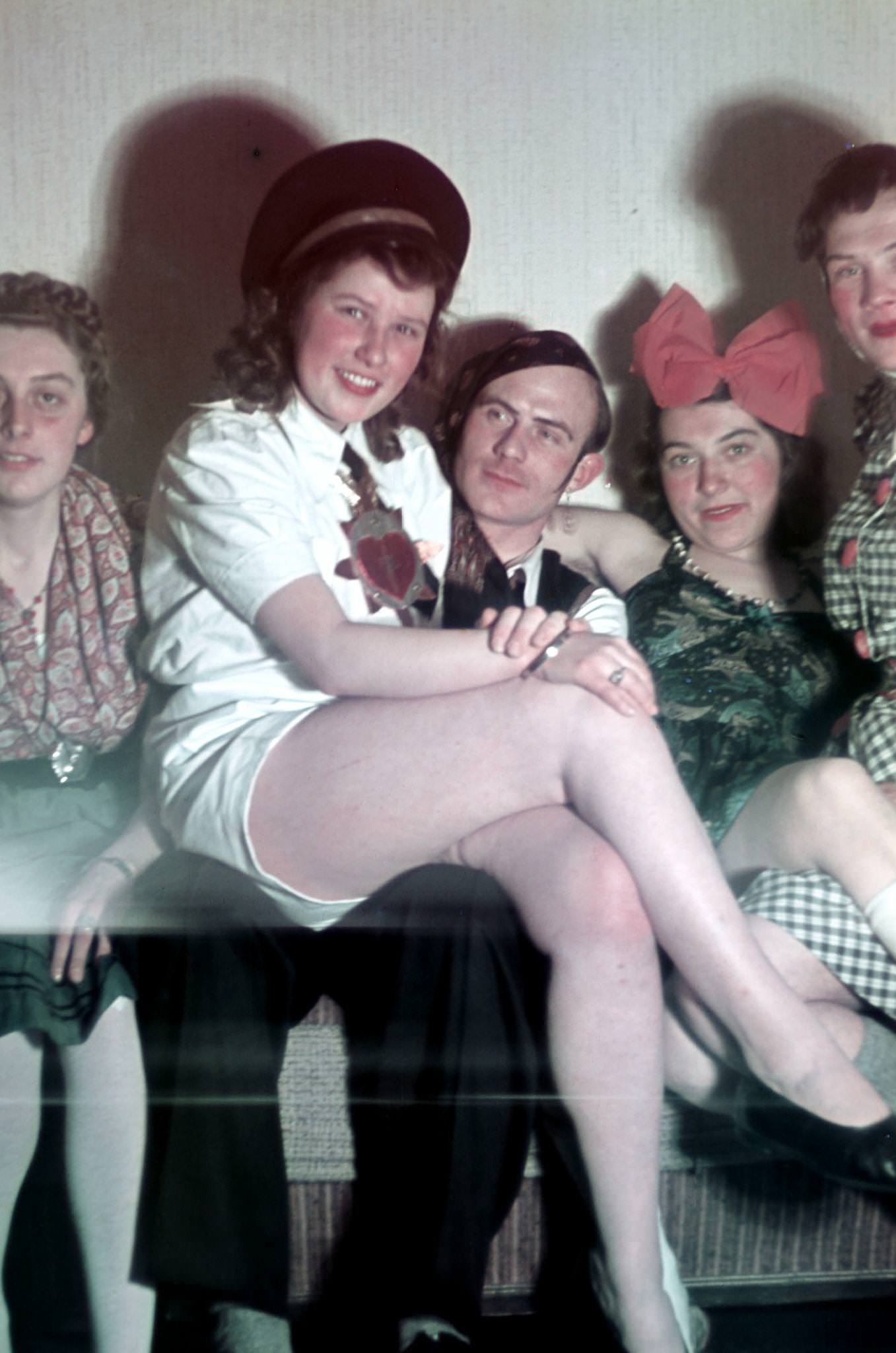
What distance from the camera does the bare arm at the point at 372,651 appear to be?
0.79m

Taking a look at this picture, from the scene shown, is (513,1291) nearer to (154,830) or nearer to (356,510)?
(154,830)

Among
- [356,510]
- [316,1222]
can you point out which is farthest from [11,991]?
[356,510]

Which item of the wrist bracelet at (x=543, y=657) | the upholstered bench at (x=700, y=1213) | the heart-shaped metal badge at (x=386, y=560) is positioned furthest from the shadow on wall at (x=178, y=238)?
the upholstered bench at (x=700, y=1213)

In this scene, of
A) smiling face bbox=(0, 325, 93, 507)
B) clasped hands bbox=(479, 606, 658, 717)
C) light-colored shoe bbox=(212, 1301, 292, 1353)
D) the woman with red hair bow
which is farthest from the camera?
the woman with red hair bow

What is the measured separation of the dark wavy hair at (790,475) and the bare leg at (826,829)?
0.30m

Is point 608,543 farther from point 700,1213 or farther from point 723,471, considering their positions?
point 700,1213

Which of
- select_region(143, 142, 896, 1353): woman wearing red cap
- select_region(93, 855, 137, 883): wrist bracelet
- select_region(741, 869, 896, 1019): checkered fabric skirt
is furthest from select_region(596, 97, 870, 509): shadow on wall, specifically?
select_region(93, 855, 137, 883): wrist bracelet

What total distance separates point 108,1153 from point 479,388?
721 millimetres

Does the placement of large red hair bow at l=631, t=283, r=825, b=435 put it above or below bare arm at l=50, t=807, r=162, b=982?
above

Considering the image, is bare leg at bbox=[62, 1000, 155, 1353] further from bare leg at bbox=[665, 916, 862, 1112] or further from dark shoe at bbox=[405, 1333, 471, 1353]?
bare leg at bbox=[665, 916, 862, 1112]

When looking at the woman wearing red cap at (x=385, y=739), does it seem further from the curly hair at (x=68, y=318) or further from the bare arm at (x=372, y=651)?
the curly hair at (x=68, y=318)

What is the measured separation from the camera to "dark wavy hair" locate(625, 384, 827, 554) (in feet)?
3.72

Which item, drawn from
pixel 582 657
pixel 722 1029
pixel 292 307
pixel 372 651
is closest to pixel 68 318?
pixel 292 307

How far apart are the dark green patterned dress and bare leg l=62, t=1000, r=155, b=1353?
520mm
